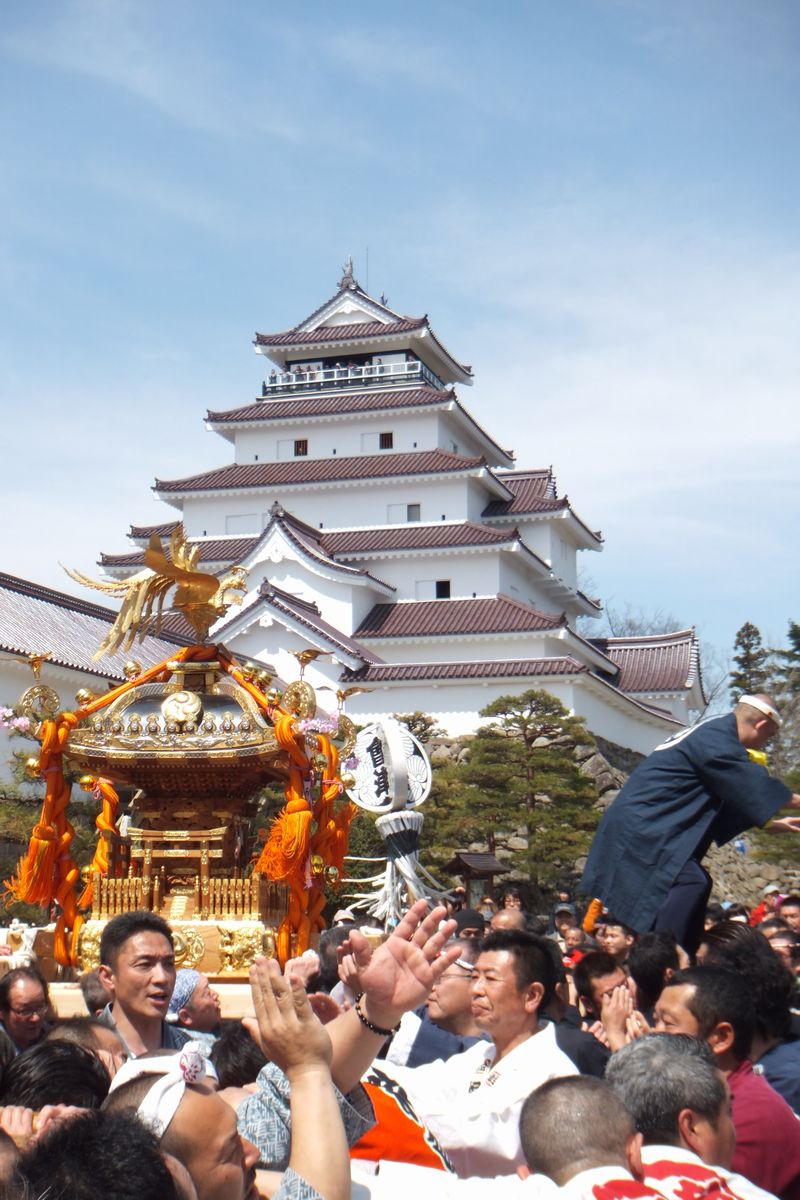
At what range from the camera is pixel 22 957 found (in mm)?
10359

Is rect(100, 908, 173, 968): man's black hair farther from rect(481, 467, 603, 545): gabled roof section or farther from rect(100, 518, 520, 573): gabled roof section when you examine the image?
rect(481, 467, 603, 545): gabled roof section

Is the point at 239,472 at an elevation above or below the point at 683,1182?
above

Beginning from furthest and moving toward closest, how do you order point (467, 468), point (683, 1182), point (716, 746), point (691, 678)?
point (691, 678) → point (467, 468) → point (716, 746) → point (683, 1182)

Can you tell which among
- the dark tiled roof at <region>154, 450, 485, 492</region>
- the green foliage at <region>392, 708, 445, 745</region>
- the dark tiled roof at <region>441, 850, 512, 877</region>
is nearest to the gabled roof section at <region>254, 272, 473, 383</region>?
the dark tiled roof at <region>154, 450, 485, 492</region>

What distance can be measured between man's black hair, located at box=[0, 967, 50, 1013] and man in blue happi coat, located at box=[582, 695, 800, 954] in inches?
95.0

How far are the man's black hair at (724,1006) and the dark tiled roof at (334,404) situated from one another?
32384 mm

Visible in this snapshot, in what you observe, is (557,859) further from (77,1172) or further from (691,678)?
(77,1172)

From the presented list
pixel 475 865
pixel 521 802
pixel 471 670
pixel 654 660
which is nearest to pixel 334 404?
pixel 471 670

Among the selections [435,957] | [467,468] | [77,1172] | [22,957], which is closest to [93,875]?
[22,957]

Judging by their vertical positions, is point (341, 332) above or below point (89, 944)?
above

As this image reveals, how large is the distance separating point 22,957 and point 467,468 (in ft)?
83.4

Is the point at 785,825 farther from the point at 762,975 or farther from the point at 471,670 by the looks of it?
the point at 471,670

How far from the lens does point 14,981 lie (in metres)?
5.17

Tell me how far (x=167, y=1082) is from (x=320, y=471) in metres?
33.9
